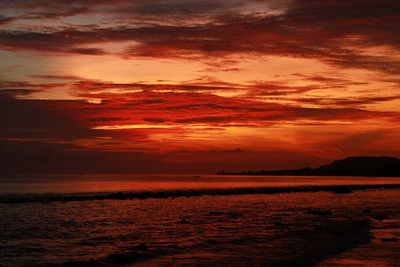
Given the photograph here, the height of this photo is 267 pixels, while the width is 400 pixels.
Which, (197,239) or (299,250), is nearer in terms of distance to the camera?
(299,250)

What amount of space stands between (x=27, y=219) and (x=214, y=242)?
843 inches

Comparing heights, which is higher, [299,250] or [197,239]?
[197,239]

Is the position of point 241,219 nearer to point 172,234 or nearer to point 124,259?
point 172,234

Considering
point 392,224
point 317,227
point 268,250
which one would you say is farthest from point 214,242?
point 392,224

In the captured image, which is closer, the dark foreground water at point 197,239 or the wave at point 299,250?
the wave at point 299,250

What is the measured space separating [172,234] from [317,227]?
39.2 feet

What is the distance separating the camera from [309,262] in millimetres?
25391

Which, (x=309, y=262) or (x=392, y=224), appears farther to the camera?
(x=392, y=224)

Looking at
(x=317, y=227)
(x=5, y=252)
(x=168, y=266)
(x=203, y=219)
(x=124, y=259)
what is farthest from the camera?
(x=203, y=219)

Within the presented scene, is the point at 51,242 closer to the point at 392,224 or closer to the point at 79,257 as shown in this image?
the point at 79,257

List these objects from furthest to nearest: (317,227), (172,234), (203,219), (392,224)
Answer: (203,219) < (392,224) < (317,227) < (172,234)

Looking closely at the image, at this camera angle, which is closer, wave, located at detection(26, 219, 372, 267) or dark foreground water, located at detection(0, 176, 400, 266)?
wave, located at detection(26, 219, 372, 267)

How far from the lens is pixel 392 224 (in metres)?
44.4

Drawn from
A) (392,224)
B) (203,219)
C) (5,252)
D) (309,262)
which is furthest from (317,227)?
(5,252)
